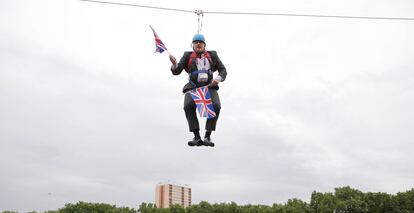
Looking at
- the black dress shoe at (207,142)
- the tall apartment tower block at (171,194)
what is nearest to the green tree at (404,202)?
the black dress shoe at (207,142)

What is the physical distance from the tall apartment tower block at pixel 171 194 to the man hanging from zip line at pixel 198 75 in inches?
3315

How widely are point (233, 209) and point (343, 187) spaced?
892 cm

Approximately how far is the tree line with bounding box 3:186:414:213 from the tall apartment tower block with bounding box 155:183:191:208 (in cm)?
5830

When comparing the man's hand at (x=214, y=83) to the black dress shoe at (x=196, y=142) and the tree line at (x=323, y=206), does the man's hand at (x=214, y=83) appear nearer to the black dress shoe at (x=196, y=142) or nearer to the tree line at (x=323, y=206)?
the black dress shoe at (x=196, y=142)

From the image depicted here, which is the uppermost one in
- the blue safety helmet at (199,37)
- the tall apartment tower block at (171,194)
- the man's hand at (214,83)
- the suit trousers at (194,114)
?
the tall apartment tower block at (171,194)

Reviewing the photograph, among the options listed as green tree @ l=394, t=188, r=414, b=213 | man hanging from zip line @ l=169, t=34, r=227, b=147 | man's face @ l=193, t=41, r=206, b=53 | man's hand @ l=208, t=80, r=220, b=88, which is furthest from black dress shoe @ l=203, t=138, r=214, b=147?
green tree @ l=394, t=188, r=414, b=213

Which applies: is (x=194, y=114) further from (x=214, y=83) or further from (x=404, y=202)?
(x=404, y=202)

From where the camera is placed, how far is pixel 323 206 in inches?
1400

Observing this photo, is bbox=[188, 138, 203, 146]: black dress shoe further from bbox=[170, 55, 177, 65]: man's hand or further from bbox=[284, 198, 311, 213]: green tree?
bbox=[284, 198, 311, 213]: green tree

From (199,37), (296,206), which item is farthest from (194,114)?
(296,206)

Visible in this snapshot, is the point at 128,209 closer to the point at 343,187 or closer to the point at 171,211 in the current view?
the point at 171,211

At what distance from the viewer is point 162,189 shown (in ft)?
347

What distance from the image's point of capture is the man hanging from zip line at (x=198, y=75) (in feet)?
32.4

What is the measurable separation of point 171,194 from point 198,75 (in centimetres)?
10884
